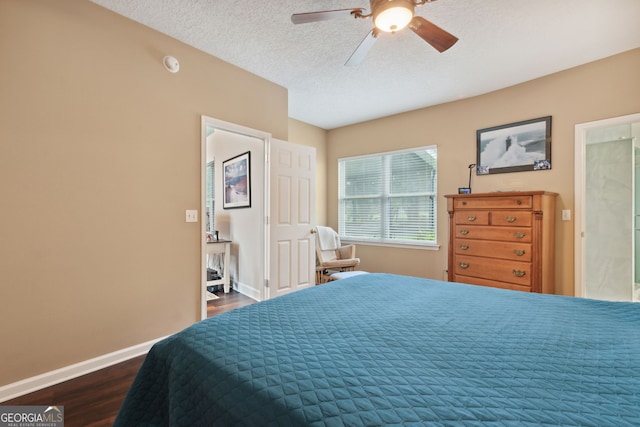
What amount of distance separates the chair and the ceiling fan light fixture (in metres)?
2.94

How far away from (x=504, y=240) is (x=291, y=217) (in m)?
2.35

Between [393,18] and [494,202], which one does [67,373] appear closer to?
[393,18]

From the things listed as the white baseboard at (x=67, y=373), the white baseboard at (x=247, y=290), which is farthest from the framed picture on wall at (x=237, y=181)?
the white baseboard at (x=67, y=373)

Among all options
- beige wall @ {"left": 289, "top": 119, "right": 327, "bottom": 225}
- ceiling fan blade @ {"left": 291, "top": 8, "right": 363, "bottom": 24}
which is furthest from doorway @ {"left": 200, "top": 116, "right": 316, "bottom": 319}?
ceiling fan blade @ {"left": 291, "top": 8, "right": 363, "bottom": 24}

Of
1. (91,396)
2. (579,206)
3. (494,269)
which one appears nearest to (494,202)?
Answer: (494,269)

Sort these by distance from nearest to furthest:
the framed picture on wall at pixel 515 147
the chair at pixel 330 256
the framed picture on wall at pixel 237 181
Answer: the framed picture on wall at pixel 515 147, the framed picture on wall at pixel 237 181, the chair at pixel 330 256

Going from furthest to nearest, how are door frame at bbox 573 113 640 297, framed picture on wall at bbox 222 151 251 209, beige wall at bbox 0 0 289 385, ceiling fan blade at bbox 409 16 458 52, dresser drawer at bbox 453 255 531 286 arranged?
1. framed picture on wall at bbox 222 151 251 209
2. door frame at bbox 573 113 640 297
3. dresser drawer at bbox 453 255 531 286
4. beige wall at bbox 0 0 289 385
5. ceiling fan blade at bbox 409 16 458 52

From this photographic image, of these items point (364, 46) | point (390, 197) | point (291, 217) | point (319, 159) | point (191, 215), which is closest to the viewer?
point (364, 46)

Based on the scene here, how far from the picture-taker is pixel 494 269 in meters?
2.95

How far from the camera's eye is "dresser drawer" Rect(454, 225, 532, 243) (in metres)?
2.80

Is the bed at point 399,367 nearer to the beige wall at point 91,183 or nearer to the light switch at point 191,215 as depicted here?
the beige wall at point 91,183

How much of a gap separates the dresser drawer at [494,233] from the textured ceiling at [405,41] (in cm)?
168

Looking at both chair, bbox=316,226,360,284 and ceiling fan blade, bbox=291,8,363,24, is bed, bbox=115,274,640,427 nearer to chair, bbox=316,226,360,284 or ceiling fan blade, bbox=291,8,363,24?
ceiling fan blade, bbox=291,8,363,24

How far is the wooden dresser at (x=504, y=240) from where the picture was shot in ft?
9.04
